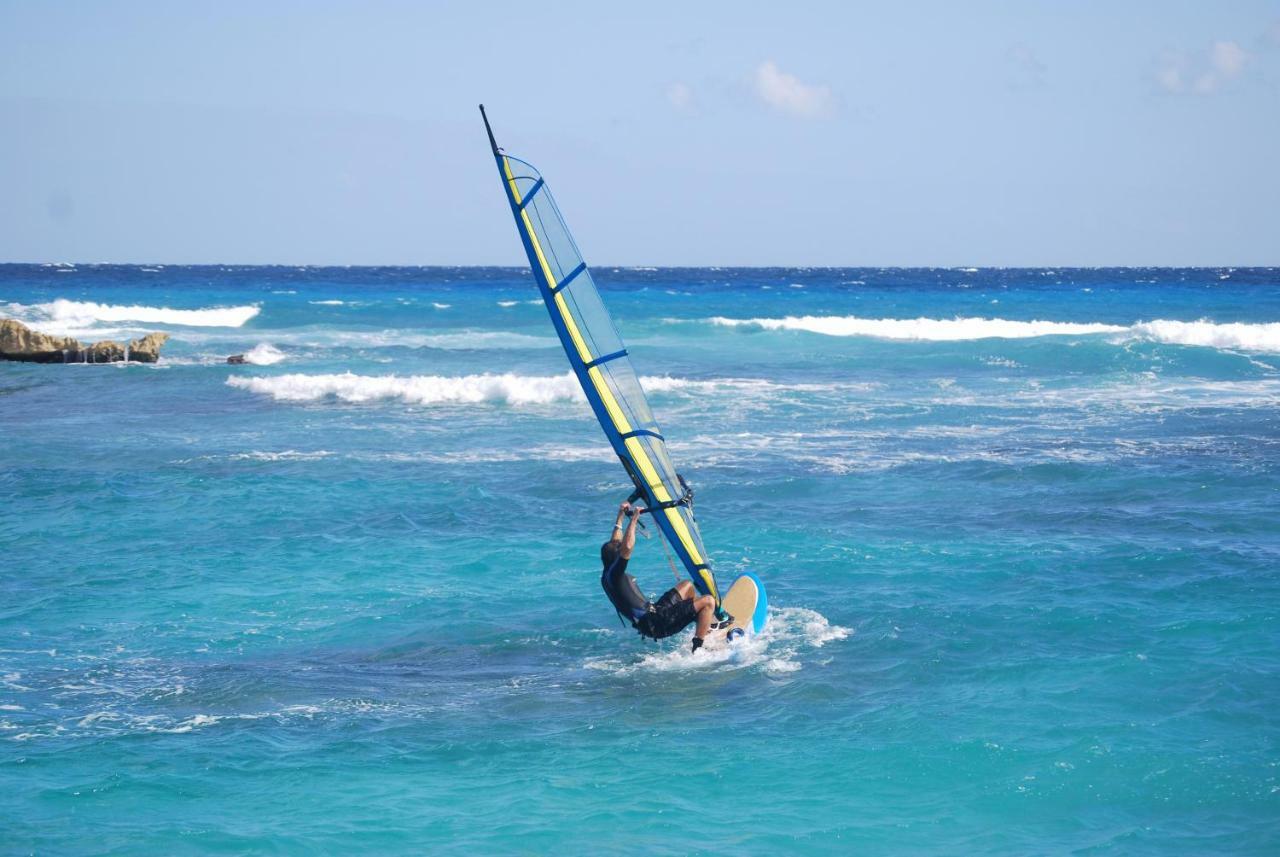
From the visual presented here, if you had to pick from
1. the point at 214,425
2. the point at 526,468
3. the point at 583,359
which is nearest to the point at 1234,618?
the point at 583,359

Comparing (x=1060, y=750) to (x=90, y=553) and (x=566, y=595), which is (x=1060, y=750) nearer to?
(x=566, y=595)

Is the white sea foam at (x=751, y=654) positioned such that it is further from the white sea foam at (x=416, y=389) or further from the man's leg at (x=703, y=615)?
the white sea foam at (x=416, y=389)

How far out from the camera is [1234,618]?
9.79 meters

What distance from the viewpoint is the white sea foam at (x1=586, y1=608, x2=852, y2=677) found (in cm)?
916

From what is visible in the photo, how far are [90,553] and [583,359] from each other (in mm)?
6054

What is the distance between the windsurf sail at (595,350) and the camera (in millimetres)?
9250

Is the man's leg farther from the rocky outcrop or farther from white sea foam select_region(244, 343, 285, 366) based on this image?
the rocky outcrop

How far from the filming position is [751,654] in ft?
30.8

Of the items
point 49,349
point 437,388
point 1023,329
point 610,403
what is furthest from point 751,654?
point 1023,329

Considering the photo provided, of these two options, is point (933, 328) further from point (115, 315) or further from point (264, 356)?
point (115, 315)

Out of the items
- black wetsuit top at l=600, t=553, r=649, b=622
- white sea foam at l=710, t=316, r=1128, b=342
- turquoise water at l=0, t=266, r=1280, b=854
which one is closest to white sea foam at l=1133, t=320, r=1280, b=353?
white sea foam at l=710, t=316, r=1128, b=342

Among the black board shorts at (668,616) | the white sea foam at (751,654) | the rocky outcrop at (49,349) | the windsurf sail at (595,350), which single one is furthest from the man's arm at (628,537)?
the rocky outcrop at (49,349)

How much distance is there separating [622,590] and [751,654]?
3.56ft

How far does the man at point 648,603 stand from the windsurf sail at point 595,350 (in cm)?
34
